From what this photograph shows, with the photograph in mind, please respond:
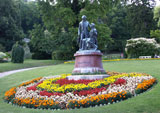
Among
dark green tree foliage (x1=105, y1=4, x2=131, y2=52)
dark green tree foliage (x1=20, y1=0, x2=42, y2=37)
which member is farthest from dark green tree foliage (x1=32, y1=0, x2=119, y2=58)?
dark green tree foliage (x1=20, y1=0, x2=42, y2=37)

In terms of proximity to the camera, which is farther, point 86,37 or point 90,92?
point 86,37

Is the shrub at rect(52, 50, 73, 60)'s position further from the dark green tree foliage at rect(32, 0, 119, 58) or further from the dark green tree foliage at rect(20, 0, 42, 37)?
the dark green tree foliage at rect(20, 0, 42, 37)

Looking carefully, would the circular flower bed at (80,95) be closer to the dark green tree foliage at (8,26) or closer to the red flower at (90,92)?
the red flower at (90,92)

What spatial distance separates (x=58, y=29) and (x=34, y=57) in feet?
41.0

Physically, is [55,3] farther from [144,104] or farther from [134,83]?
[144,104]

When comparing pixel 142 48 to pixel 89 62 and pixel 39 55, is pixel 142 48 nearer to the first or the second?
pixel 89 62

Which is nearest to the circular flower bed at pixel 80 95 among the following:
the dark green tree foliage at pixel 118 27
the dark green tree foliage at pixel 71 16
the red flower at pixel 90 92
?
the red flower at pixel 90 92

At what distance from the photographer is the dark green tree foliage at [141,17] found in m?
41.3

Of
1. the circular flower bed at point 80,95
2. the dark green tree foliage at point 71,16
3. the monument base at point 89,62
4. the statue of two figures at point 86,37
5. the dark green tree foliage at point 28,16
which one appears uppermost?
the dark green tree foliage at point 28,16

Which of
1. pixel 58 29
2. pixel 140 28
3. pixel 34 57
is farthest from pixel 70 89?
pixel 140 28

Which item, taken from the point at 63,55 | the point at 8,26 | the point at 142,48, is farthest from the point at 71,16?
the point at 8,26

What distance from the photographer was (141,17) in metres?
41.8

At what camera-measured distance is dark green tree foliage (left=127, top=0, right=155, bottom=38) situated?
41312mm

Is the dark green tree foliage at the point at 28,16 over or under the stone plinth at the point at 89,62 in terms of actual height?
over
